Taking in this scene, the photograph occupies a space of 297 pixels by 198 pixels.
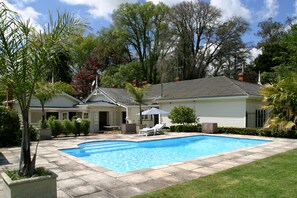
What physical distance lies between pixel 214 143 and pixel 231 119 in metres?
4.92

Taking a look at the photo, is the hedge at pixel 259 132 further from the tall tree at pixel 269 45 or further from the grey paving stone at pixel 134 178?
the tall tree at pixel 269 45

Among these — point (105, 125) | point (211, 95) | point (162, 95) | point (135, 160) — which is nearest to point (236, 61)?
point (162, 95)

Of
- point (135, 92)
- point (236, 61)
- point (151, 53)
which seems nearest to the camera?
point (135, 92)

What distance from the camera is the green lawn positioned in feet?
18.7

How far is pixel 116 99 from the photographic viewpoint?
28828mm

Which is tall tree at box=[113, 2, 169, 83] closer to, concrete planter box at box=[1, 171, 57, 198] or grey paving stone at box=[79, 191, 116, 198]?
grey paving stone at box=[79, 191, 116, 198]

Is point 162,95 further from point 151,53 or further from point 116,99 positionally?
point 151,53

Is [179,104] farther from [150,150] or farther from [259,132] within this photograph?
[150,150]

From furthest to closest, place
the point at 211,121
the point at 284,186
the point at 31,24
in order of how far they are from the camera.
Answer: the point at 211,121 < the point at 284,186 < the point at 31,24

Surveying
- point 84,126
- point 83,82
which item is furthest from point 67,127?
point 83,82

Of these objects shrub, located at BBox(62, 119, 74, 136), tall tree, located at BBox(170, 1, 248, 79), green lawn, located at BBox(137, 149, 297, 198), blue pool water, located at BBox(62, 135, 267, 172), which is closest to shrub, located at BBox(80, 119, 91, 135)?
shrub, located at BBox(62, 119, 74, 136)

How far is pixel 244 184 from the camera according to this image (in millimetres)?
6363

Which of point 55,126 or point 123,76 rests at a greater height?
point 123,76

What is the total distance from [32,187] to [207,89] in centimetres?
2143
